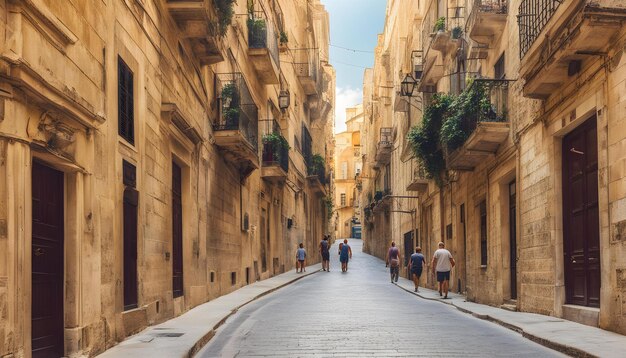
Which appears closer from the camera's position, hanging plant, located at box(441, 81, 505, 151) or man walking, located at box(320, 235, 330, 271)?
hanging plant, located at box(441, 81, 505, 151)

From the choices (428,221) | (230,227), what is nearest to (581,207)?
(230,227)

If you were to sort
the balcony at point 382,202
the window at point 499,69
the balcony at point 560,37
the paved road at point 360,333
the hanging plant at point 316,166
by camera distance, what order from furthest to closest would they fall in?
the balcony at point 382,202 < the hanging plant at point 316,166 < the window at point 499,69 < the balcony at point 560,37 < the paved road at point 360,333

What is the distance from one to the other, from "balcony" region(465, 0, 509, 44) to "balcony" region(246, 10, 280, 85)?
914 centimetres

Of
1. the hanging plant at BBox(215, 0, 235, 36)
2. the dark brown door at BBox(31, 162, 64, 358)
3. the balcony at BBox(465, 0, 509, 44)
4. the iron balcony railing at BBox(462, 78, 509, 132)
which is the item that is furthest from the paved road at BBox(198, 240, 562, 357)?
the balcony at BBox(465, 0, 509, 44)

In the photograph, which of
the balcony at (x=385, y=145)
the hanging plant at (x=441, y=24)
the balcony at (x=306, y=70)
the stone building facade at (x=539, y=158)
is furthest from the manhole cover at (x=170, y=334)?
the balcony at (x=385, y=145)

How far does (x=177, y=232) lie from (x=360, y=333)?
5.29 meters

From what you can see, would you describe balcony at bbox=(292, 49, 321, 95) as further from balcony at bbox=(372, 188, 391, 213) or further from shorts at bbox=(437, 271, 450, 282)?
shorts at bbox=(437, 271, 450, 282)

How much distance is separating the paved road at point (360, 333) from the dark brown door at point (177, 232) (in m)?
1.38

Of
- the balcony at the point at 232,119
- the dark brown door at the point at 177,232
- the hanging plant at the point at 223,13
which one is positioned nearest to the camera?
the dark brown door at the point at 177,232

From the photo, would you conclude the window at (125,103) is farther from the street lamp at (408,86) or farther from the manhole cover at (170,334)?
the street lamp at (408,86)

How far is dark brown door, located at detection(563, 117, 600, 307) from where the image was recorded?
1184 cm

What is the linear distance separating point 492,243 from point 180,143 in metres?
8.12

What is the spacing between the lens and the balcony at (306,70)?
42.8 meters

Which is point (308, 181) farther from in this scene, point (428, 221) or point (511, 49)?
point (511, 49)
